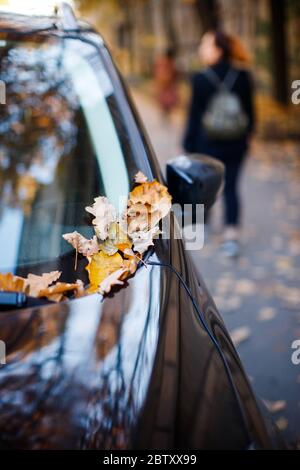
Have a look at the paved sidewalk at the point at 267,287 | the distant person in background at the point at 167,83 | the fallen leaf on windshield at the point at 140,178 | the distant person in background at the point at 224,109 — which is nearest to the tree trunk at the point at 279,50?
the distant person in background at the point at 167,83

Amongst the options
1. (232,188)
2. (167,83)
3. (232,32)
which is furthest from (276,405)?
(232,32)

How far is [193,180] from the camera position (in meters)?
2.20

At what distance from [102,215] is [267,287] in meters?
2.89

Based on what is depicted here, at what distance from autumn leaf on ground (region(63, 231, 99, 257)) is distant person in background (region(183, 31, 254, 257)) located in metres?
3.39

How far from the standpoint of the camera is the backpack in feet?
16.5

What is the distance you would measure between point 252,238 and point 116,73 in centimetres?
374

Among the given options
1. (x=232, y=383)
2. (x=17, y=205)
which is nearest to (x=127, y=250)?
(x=232, y=383)

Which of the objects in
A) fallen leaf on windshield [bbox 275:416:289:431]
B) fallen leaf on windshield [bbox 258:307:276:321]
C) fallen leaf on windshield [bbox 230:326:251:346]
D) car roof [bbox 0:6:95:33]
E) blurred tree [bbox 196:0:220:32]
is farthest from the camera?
blurred tree [bbox 196:0:220:32]

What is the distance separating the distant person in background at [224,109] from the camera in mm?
5023

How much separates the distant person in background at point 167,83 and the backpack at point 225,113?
5.59 meters

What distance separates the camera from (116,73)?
2307mm

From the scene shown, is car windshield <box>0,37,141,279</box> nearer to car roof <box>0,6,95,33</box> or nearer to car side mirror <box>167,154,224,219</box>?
car roof <box>0,6,95,33</box>

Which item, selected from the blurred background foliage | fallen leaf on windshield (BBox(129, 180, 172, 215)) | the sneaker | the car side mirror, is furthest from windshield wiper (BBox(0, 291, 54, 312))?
the sneaker
